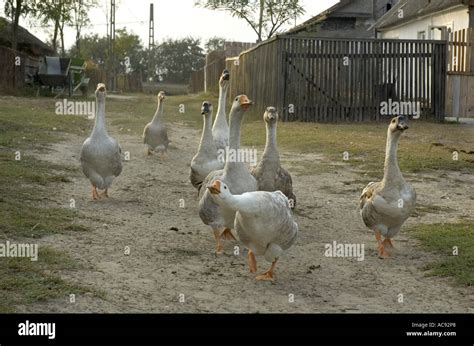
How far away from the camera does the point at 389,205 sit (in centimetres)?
779

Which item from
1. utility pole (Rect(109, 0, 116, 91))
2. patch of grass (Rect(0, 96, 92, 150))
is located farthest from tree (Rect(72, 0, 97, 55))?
patch of grass (Rect(0, 96, 92, 150))

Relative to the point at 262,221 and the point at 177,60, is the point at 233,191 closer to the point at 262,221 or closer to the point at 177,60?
the point at 262,221

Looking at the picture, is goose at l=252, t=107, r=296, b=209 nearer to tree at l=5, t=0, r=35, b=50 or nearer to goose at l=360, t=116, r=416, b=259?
goose at l=360, t=116, r=416, b=259

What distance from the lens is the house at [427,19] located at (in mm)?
26114

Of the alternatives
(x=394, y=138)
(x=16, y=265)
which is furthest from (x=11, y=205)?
(x=394, y=138)

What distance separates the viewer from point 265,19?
49938 millimetres

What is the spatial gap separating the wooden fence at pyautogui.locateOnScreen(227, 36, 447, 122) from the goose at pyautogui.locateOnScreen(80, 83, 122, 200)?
12.8 meters

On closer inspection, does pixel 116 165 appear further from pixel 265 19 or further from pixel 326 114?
pixel 265 19

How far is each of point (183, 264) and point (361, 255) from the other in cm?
194

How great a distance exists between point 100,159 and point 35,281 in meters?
4.20

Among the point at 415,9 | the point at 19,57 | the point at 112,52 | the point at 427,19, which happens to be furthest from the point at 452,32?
the point at 112,52

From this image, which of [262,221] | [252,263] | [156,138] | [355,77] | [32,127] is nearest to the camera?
[262,221]

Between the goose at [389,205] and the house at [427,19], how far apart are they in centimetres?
1667

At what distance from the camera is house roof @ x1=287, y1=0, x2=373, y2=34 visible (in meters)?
45.5
